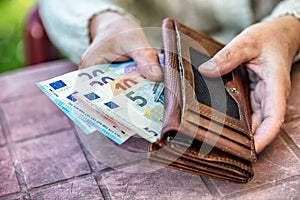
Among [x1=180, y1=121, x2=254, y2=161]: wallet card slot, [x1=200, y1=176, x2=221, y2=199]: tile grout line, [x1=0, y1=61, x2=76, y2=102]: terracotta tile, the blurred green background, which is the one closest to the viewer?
[x1=180, y1=121, x2=254, y2=161]: wallet card slot

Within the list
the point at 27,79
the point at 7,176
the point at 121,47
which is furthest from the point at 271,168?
the point at 27,79

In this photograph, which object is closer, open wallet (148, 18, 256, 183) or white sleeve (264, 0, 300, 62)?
open wallet (148, 18, 256, 183)

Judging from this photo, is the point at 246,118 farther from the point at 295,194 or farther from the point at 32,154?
the point at 32,154

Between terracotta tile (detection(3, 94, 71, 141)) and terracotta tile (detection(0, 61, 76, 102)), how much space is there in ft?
0.12

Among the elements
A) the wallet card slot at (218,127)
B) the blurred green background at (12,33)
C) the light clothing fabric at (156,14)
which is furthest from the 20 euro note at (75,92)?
the blurred green background at (12,33)

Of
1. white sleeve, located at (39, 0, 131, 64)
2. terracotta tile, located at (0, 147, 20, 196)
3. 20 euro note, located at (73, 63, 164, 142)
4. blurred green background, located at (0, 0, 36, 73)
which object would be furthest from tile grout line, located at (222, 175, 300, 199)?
blurred green background, located at (0, 0, 36, 73)

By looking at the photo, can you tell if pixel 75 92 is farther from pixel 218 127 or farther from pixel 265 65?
pixel 265 65

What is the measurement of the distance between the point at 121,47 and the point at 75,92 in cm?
18

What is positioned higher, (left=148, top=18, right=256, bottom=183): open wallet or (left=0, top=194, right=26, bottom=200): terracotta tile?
(left=148, top=18, right=256, bottom=183): open wallet

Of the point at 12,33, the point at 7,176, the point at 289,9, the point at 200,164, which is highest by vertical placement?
the point at 289,9

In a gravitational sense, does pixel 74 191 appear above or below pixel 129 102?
below

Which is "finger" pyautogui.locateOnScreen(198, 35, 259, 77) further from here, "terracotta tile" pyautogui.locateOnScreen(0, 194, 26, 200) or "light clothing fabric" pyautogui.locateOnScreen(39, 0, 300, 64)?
"terracotta tile" pyautogui.locateOnScreen(0, 194, 26, 200)

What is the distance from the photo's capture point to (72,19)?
131cm

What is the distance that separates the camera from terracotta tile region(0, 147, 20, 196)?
104 centimetres
